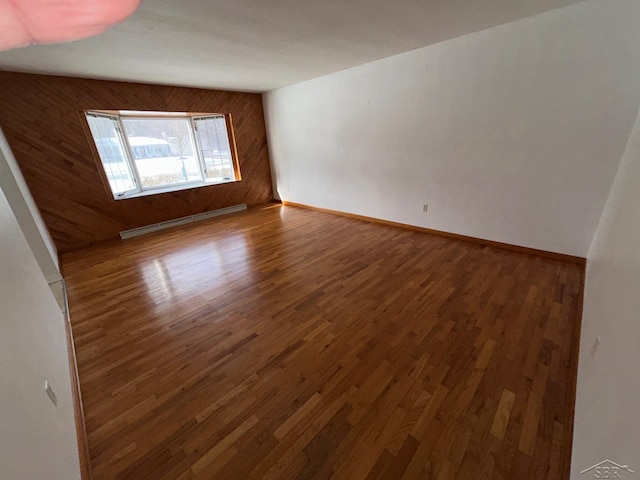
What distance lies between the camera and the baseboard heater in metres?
4.50

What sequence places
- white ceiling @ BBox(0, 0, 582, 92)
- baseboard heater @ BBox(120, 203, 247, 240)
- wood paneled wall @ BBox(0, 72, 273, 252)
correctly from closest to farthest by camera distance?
white ceiling @ BBox(0, 0, 582, 92) → wood paneled wall @ BBox(0, 72, 273, 252) → baseboard heater @ BBox(120, 203, 247, 240)

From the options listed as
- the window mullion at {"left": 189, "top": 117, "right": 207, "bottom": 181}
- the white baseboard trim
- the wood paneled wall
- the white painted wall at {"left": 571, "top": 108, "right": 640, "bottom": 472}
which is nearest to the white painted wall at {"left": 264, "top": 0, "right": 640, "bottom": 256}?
the white painted wall at {"left": 571, "top": 108, "right": 640, "bottom": 472}

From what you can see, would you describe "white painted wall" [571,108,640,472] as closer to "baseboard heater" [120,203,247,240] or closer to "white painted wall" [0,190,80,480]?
"white painted wall" [0,190,80,480]

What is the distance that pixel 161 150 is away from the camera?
500cm

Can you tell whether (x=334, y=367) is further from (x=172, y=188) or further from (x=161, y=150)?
(x=161, y=150)

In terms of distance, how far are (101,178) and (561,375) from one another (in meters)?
5.90

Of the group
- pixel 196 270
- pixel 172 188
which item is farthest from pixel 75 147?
pixel 196 270

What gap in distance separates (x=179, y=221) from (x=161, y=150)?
1.45 metres

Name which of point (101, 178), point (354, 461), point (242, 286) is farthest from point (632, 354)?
point (101, 178)

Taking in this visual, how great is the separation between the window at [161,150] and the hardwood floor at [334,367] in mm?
2228

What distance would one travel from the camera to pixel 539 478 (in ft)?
3.51

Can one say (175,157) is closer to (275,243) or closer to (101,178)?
(101,178)

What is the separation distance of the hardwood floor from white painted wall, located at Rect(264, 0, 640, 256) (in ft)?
2.16

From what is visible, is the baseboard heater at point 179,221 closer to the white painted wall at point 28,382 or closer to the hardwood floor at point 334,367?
the hardwood floor at point 334,367
